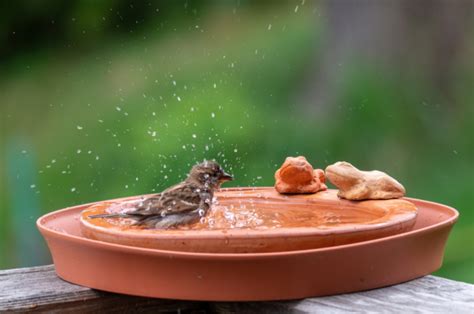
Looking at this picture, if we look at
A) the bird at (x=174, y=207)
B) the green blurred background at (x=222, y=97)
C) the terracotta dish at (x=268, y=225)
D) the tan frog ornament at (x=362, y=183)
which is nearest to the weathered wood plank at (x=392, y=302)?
the terracotta dish at (x=268, y=225)

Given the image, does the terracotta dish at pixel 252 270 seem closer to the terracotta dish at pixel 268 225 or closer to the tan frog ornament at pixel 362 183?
the terracotta dish at pixel 268 225

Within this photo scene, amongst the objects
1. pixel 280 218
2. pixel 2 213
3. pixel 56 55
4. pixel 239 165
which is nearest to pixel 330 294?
pixel 280 218

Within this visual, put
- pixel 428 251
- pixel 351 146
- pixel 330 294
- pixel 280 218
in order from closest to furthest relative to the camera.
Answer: pixel 330 294 → pixel 428 251 → pixel 280 218 → pixel 351 146

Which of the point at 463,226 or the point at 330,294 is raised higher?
the point at 330,294

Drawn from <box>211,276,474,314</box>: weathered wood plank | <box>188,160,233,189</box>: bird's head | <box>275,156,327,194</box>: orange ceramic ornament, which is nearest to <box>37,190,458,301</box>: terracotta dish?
<box>211,276,474,314</box>: weathered wood plank

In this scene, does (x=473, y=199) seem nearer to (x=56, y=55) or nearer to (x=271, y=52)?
(x=271, y=52)
